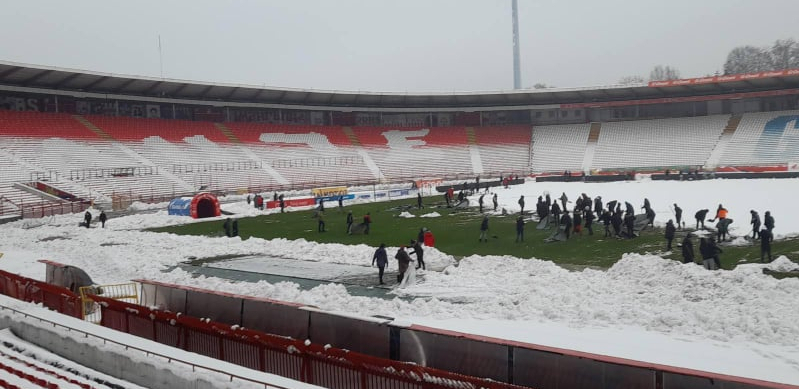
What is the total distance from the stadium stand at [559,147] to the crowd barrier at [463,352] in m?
56.1

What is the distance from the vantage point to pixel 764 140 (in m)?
60.2

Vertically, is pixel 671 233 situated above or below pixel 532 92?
below

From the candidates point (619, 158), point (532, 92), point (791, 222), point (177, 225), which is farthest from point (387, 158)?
point (791, 222)

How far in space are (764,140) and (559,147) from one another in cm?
1971

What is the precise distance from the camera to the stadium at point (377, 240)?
11.1 meters

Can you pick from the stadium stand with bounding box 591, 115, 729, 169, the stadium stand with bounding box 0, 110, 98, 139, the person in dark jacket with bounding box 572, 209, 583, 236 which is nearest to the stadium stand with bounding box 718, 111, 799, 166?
the stadium stand with bounding box 591, 115, 729, 169

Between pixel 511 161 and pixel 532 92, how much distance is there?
917 cm

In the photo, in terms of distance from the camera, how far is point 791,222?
78.8 ft

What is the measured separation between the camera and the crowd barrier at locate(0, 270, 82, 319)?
15602 millimetres

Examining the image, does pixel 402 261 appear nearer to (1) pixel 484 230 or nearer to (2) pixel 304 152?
(1) pixel 484 230

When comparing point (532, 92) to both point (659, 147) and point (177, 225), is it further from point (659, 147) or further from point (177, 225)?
point (177, 225)

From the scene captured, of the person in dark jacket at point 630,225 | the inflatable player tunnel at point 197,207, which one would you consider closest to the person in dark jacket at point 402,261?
the person in dark jacket at point 630,225

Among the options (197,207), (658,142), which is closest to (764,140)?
(658,142)

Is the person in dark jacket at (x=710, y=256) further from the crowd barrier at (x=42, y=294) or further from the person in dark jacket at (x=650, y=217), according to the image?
the crowd barrier at (x=42, y=294)
